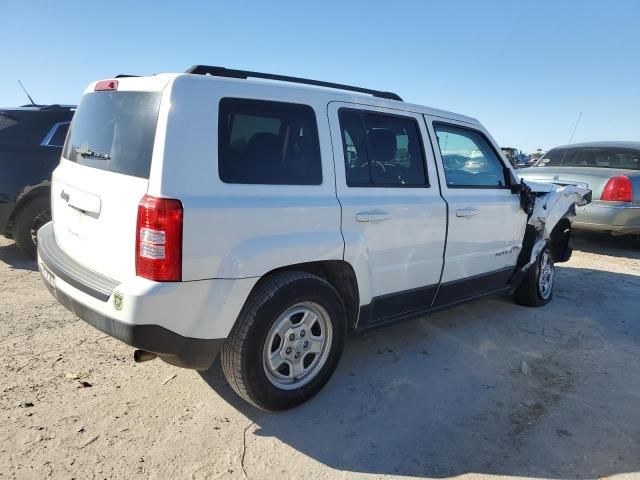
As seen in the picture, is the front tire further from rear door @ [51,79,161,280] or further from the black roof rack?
the black roof rack

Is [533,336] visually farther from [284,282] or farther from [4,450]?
[4,450]

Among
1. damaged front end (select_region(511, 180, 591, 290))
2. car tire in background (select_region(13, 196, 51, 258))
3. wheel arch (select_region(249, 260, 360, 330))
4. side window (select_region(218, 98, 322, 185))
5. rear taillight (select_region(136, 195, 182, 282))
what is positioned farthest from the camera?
car tire in background (select_region(13, 196, 51, 258))

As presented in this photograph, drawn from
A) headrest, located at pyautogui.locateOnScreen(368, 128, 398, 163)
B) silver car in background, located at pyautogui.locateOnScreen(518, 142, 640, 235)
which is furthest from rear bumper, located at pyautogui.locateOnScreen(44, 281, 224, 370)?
silver car in background, located at pyautogui.locateOnScreen(518, 142, 640, 235)

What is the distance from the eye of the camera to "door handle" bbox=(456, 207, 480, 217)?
3846 mm

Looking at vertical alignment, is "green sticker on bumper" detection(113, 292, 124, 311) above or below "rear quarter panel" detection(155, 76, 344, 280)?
below

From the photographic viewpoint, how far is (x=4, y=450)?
8.21 feet

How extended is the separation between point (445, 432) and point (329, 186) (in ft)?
5.30

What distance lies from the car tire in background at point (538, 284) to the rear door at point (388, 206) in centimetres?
171

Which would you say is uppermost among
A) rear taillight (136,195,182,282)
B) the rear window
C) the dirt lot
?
the rear window

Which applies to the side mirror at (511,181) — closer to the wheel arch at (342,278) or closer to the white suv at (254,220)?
the white suv at (254,220)

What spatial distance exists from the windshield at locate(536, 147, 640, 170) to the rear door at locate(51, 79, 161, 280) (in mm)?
7917

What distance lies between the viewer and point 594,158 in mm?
8438

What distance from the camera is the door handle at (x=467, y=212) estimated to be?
3846 millimetres

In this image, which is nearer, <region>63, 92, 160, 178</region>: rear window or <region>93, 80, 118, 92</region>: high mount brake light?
<region>63, 92, 160, 178</region>: rear window
